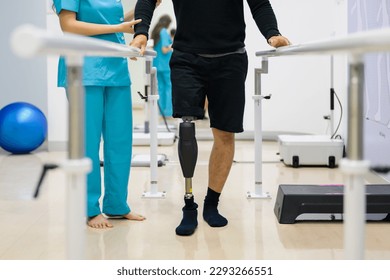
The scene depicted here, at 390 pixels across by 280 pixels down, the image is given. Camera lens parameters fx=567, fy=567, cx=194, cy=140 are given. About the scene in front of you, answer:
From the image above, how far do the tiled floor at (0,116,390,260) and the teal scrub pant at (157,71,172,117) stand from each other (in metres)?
2.86

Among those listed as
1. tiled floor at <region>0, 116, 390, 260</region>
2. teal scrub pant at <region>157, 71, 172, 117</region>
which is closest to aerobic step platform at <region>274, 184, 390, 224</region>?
tiled floor at <region>0, 116, 390, 260</region>

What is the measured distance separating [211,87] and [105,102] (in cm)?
49

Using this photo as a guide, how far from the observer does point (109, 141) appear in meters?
2.60

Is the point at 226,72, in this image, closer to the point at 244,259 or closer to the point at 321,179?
the point at 244,259

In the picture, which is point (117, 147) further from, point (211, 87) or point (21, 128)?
point (21, 128)

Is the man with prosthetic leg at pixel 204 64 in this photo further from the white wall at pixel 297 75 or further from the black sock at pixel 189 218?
the white wall at pixel 297 75

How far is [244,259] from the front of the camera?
208 cm

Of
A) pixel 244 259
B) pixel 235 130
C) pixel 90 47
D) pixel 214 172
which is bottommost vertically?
pixel 244 259

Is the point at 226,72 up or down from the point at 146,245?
up

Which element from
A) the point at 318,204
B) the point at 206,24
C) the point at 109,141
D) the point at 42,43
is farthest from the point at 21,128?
the point at 42,43

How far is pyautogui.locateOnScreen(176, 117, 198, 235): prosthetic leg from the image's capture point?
92.7 inches

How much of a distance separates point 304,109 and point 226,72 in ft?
9.78

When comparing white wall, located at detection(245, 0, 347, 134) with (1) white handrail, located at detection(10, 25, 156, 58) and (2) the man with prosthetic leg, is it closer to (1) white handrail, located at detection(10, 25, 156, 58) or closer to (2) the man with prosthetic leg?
(2) the man with prosthetic leg
